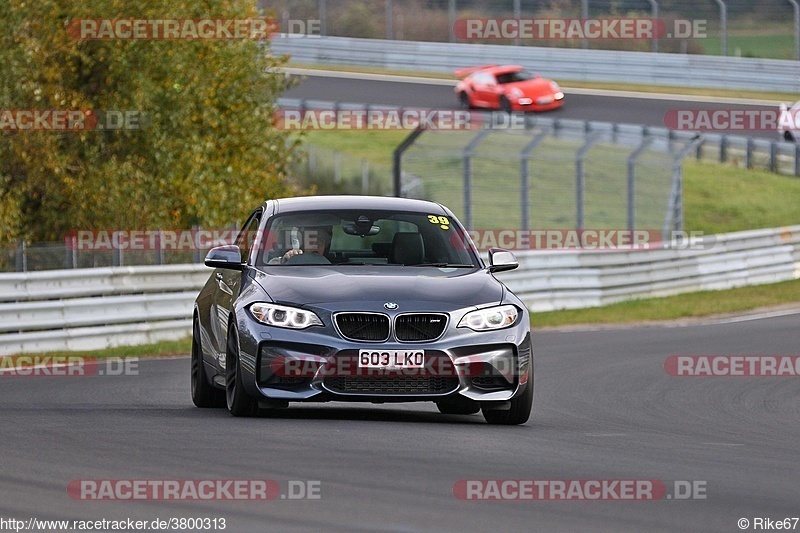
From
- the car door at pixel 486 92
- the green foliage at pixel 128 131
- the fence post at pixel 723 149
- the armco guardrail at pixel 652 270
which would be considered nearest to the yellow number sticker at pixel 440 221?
the green foliage at pixel 128 131

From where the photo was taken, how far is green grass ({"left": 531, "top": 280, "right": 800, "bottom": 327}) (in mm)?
23109

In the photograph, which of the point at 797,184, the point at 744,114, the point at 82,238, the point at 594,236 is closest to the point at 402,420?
the point at 82,238

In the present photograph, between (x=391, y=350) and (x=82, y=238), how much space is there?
44.5 feet

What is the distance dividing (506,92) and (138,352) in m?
26.1

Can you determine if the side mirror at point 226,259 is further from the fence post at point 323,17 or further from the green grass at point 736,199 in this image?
the fence post at point 323,17

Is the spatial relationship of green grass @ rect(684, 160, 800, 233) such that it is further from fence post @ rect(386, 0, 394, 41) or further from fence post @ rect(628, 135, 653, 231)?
fence post @ rect(386, 0, 394, 41)

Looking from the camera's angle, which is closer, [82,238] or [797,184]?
[82,238]

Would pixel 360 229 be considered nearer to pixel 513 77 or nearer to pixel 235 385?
pixel 235 385

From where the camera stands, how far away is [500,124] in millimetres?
35188

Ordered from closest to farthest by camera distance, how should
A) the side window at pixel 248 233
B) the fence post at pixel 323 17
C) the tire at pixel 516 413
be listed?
the tire at pixel 516 413
the side window at pixel 248 233
the fence post at pixel 323 17

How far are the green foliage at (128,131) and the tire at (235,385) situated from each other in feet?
36.9

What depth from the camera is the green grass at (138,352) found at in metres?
17.3

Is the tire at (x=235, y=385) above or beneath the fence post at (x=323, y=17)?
above

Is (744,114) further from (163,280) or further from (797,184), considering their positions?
(163,280)
